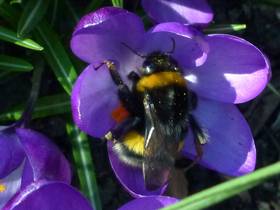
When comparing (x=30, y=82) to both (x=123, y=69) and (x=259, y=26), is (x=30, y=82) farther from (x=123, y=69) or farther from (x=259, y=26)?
(x=259, y=26)

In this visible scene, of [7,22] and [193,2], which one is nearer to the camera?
[193,2]

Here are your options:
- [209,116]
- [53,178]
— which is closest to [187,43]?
[209,116]

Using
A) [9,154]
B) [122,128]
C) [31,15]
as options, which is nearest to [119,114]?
[122,128]

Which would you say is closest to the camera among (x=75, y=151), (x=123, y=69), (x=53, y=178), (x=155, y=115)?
(x=155, y=115)

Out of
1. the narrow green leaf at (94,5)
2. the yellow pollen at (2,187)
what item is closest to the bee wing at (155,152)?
the yellow pollen at (2,187)

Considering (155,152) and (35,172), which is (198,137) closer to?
(155,152)

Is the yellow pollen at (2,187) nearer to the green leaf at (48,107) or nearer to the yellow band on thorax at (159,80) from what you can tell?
the green leaf at (48,107)
